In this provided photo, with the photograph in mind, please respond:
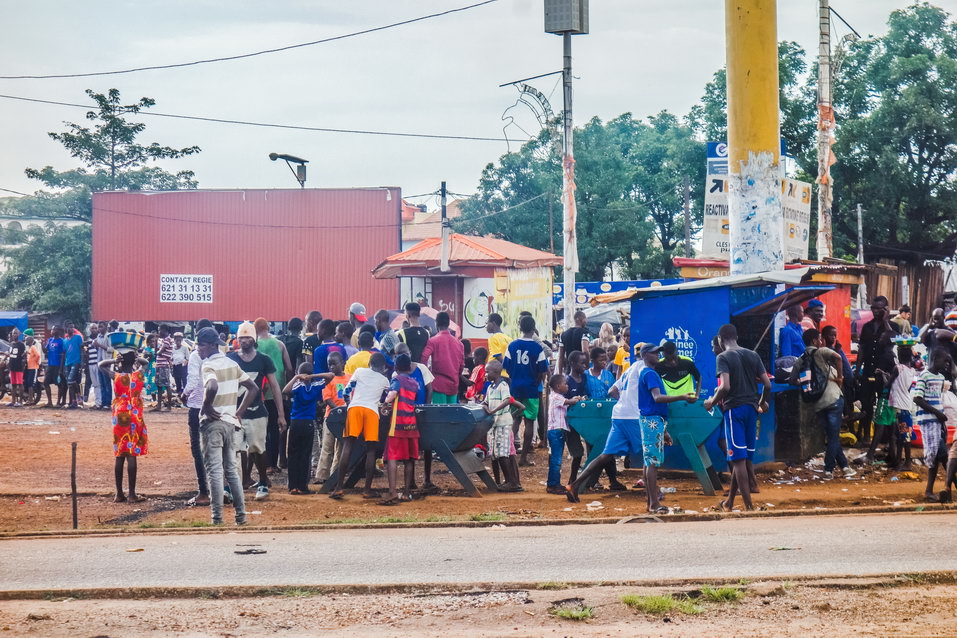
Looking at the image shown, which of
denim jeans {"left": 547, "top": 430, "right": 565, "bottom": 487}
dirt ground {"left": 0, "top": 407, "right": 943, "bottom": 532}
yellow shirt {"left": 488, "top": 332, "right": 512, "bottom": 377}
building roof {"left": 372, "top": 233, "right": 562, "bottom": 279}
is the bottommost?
dirt ground {"left": 0, "top": 407, "right": 943, "bottom": 532}

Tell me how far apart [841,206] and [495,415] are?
1180 inches

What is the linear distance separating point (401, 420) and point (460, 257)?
24.0 metres

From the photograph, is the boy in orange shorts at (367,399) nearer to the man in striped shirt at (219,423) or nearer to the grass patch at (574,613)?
the man in striped shirt at (219,423)

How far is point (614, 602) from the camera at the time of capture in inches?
265

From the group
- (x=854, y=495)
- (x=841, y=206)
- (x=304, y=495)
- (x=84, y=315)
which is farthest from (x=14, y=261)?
(x=854, y=495)

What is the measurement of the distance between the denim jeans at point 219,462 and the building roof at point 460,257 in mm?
24320

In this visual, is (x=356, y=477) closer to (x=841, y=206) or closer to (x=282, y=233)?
(x=282, y=233)

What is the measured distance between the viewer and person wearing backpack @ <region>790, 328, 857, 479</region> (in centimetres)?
1270

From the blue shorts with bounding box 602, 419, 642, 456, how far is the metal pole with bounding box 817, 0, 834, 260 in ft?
36.8

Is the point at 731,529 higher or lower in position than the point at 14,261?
lower

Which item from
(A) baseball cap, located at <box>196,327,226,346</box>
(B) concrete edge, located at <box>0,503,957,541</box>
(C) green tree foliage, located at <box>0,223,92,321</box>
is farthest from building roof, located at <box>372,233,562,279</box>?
(B) concrete edge, located at <box>0,503,957,541</box>

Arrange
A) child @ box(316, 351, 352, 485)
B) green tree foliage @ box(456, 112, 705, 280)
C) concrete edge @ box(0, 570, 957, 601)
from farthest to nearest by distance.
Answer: green tree foliage @ box(456, 112, 705, 280)
child @ box(316, 351, 352, 485)
concrete edge @ box(0, 570, 957, 601)

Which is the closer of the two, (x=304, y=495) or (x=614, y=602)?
(x=614, y=602)

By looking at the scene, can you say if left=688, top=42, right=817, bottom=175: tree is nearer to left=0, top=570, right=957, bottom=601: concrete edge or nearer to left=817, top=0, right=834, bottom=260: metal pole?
left=817, top=0, right=834, bottom=260: metal pole
